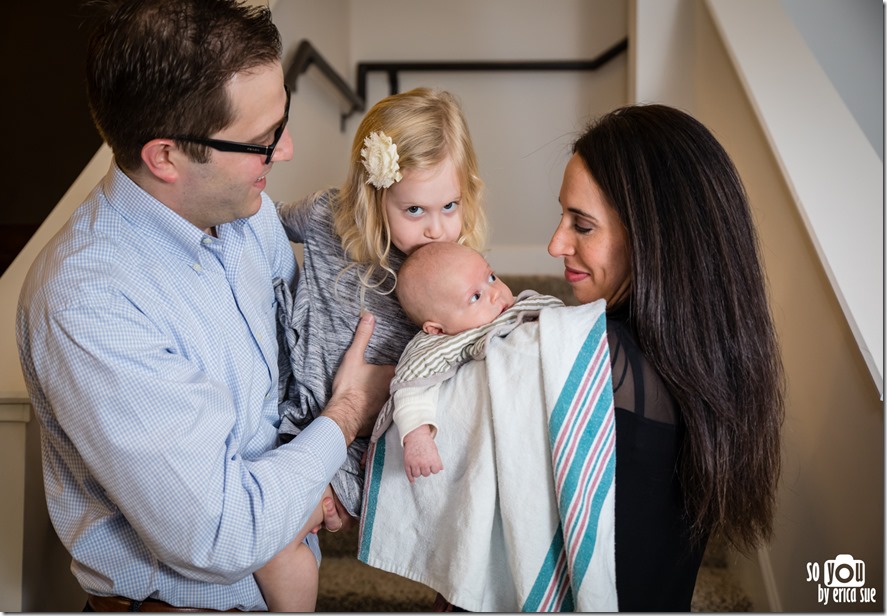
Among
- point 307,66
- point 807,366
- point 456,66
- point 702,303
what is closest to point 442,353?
point 702,303

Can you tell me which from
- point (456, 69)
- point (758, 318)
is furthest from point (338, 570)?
point (456, 69)

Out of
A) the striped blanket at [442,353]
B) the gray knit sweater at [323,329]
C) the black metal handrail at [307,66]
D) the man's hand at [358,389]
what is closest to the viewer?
the striped blanket at [442,353]

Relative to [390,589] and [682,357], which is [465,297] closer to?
[682,357]

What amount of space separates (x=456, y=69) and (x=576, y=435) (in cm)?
335

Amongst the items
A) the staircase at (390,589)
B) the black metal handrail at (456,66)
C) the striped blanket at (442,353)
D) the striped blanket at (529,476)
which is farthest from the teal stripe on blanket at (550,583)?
the black metal handrail at (456,66)

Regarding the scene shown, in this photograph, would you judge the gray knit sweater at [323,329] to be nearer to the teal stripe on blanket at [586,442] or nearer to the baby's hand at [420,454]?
the baby's hand at [420,454]

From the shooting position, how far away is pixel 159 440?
3.67ft

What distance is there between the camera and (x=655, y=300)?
4.12 feet

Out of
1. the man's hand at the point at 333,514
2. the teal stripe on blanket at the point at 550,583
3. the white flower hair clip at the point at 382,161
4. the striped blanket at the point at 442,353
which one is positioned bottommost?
the teal stripe on blanket at the point at 550,583

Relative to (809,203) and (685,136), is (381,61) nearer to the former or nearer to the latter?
(809,203)

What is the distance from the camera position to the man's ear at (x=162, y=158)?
1.24 m

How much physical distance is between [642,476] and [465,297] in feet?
1.54

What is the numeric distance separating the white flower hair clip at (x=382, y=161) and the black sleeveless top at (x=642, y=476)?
0.59 m

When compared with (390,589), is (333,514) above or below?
above
